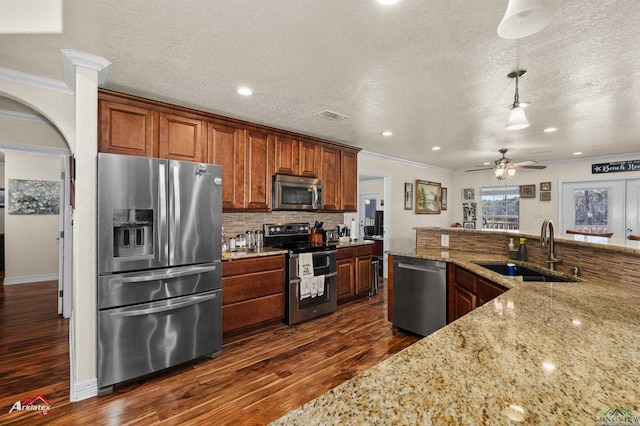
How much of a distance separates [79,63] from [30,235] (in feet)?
17.0

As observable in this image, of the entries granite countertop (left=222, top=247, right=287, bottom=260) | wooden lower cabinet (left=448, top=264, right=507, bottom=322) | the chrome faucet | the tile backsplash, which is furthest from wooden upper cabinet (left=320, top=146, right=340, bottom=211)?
the chrome faucet

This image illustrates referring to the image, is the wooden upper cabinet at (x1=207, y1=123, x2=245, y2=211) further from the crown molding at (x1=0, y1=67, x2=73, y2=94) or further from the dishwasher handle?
the dishwasher handle

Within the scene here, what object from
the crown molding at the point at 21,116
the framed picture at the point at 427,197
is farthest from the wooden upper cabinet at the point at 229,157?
the framed picture at the point at 427,197

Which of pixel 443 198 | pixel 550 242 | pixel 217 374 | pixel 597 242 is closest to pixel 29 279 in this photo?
pixel 217 374

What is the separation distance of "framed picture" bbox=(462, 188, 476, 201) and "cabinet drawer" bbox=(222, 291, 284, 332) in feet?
19.6

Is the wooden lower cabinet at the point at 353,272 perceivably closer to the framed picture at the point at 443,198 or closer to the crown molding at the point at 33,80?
the crown molding at the point at 33,80

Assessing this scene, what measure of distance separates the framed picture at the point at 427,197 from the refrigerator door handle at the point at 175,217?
5.28 metres

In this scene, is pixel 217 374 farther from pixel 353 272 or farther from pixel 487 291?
pixel 353 272

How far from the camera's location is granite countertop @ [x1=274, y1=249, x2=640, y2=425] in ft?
2.02

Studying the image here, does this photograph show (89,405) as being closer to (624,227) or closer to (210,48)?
(210,48)

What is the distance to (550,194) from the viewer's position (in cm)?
623

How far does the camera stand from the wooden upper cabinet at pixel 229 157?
10.8ft

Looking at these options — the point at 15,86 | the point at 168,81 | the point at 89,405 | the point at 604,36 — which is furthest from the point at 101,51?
the point at 604,36

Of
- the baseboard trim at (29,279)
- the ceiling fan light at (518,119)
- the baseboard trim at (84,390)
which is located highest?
the ceiling fan light at (518,119)
